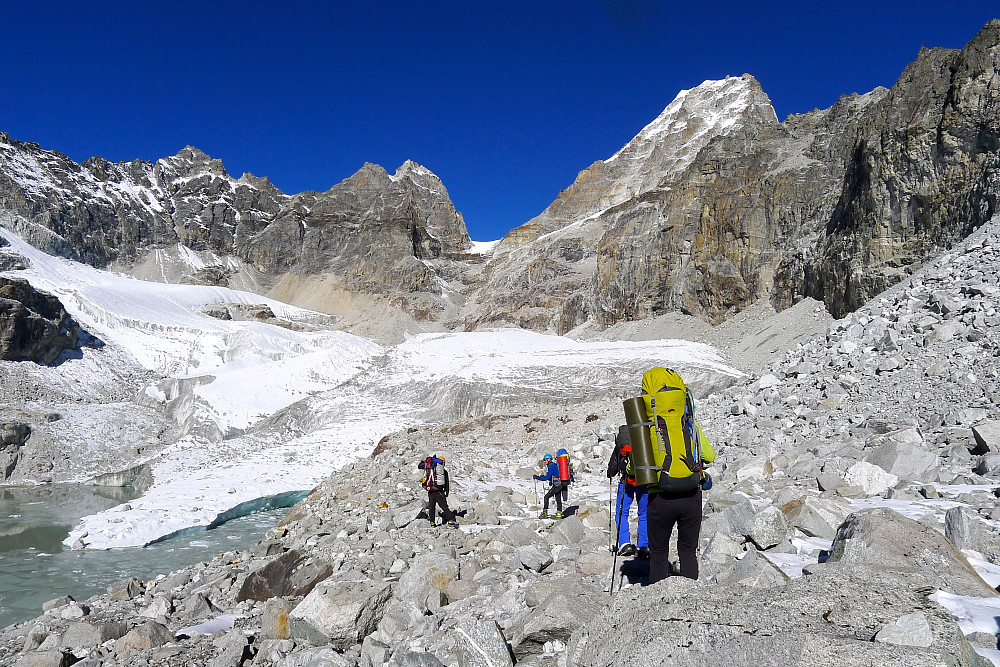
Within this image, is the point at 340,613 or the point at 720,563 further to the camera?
the point at 340,613

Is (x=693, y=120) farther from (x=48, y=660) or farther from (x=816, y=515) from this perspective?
(x=48, y=660)

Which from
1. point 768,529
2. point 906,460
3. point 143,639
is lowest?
point 143,639

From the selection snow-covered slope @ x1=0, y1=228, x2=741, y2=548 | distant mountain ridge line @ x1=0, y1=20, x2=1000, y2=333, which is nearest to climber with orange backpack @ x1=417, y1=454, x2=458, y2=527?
snow-covered slope @ x1=0, y1=228, x2=741, y2=548

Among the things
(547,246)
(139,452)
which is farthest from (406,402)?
(547,246)

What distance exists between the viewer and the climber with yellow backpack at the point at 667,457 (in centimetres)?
288

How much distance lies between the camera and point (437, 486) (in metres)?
7.20

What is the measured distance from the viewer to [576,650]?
270 centimetres

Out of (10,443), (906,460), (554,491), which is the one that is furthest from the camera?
(10,443)

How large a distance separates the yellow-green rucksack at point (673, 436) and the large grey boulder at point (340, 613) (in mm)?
2550

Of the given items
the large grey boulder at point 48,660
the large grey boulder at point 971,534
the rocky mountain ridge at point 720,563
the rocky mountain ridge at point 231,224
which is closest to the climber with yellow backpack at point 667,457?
the rocky mountain ridge at point 720,563

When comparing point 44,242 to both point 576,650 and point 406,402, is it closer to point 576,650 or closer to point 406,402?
point 406,402

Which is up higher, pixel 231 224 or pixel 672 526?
pixel 231 224

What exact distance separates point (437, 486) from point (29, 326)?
3700cm

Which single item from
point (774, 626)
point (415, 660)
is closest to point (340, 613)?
point (415, 660)
